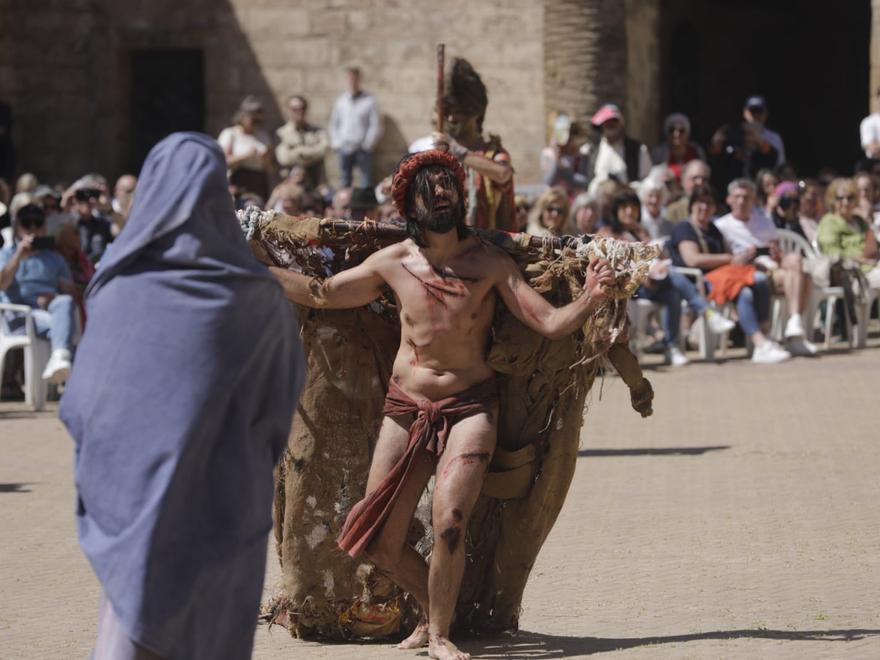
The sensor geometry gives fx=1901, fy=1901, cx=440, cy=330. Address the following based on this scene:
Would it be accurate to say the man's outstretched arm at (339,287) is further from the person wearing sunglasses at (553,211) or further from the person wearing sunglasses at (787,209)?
the person wearing sunglasses at (787,209)

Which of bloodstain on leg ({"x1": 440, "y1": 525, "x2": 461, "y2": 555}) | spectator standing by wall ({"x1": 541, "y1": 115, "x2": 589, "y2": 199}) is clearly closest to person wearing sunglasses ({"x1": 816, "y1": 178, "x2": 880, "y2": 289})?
spectator standing by wall ({"x1": 541, "y1": 115, "x2": 589, "y2": 199})

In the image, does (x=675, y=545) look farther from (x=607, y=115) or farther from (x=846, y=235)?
(x=607, y=115)

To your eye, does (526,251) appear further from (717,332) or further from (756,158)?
(756,158)

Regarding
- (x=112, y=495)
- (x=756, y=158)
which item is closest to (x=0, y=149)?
(x=756, y=158)

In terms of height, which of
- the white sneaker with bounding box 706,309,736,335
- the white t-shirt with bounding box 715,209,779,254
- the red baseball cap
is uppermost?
the red baseball cap

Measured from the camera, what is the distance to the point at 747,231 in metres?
15.6

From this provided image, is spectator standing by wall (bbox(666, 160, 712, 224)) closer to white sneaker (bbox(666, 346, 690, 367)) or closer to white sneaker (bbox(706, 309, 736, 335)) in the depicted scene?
white sneaker (bbox(706, 309, 736, 335))

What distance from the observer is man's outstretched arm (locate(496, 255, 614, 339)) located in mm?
6324

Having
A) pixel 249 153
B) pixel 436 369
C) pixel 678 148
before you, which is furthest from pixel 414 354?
pixel 249 153

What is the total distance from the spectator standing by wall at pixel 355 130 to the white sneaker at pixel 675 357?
6831 millimetres

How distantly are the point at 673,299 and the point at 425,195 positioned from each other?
891cm

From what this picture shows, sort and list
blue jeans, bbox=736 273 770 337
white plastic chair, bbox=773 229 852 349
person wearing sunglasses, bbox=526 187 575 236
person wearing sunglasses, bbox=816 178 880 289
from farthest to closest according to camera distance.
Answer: person wearing sunglasses, bbox=816 178 880 289, white plastic chair, bbox=773 229 852 349, blue jeans, bbox=736 273 770 337, person wearing sunglasses, bbox=526 187 575 236

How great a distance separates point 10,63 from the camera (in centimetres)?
2295

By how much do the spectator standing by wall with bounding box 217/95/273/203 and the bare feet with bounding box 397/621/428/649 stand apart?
1252 cm
